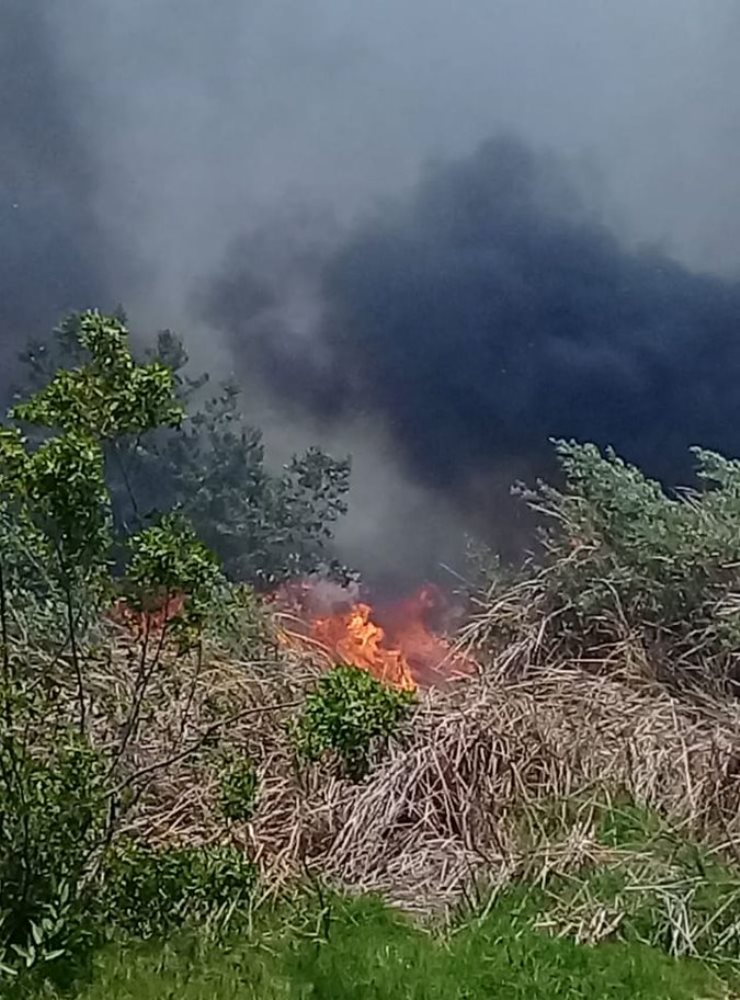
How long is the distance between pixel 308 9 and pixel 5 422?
5.42 feet

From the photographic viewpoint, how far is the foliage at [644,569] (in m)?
4.00

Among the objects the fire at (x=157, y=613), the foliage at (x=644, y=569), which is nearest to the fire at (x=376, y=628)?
the foliage at (x=644, y=569)

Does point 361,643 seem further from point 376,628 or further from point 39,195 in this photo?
point 39,195

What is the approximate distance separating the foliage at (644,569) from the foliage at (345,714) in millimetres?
1183

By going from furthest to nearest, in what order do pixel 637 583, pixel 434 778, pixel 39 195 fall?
pixel 39 195, pixel 637 583, pixel 434 778

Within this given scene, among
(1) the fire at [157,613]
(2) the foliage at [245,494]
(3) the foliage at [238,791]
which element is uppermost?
(2) the foliage at [245,494]

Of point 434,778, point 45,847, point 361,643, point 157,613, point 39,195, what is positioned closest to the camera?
point 45,847

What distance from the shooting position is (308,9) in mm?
4492

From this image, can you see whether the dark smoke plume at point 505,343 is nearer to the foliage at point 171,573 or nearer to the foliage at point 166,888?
the foliage at point 171,573

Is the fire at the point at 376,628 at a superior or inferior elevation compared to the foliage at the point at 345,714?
superior

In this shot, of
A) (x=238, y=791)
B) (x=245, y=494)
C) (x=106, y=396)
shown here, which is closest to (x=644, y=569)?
(x=245, y=494)

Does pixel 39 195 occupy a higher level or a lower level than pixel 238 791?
higher

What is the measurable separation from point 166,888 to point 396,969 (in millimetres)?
494

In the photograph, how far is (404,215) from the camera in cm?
455
